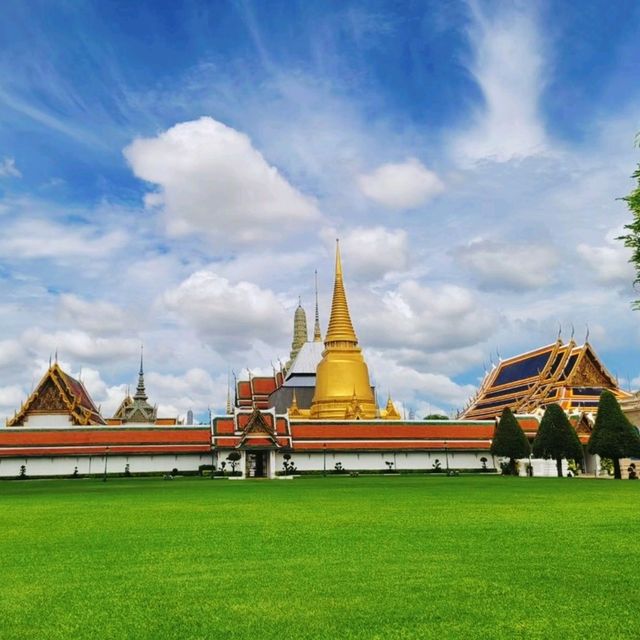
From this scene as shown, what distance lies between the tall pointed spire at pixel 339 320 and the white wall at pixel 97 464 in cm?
2090

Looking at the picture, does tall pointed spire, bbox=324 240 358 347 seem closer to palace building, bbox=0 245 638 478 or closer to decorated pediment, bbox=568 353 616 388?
palace building, bbox=0 245 638 478

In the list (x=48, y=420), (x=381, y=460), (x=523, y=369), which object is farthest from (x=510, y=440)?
(x=48, y=420)

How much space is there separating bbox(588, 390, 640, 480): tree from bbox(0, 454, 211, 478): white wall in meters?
24.6

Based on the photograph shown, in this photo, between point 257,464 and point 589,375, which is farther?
point 589,375

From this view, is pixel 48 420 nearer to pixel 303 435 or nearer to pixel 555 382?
pixel 303 435

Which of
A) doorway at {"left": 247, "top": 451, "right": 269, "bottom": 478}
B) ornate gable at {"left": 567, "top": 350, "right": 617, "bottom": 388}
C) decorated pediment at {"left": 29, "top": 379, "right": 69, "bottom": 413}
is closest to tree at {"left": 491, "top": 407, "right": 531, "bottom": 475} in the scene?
doorway at {"left": 247, "top": 451, "right": 269, "bottom": 478}

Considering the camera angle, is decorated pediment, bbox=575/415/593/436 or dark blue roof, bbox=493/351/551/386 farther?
dark blue roof, bbox=493/351/551/386

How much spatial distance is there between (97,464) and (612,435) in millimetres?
31778

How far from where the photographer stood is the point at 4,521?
1388 centimetres

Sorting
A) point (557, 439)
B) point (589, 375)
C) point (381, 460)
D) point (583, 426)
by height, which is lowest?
point (381, 460)

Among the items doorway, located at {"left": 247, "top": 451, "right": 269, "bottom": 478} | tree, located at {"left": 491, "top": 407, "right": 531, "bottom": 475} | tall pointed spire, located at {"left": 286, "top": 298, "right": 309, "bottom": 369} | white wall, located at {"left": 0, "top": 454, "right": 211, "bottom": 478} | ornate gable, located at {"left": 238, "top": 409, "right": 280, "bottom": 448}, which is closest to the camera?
tree, located at {"left": 491, "top": 407, "right": 531, "bottom": 475}

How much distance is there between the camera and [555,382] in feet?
201

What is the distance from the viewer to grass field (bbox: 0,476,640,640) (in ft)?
17.9

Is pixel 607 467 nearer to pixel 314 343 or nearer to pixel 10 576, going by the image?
pixel 314 343
